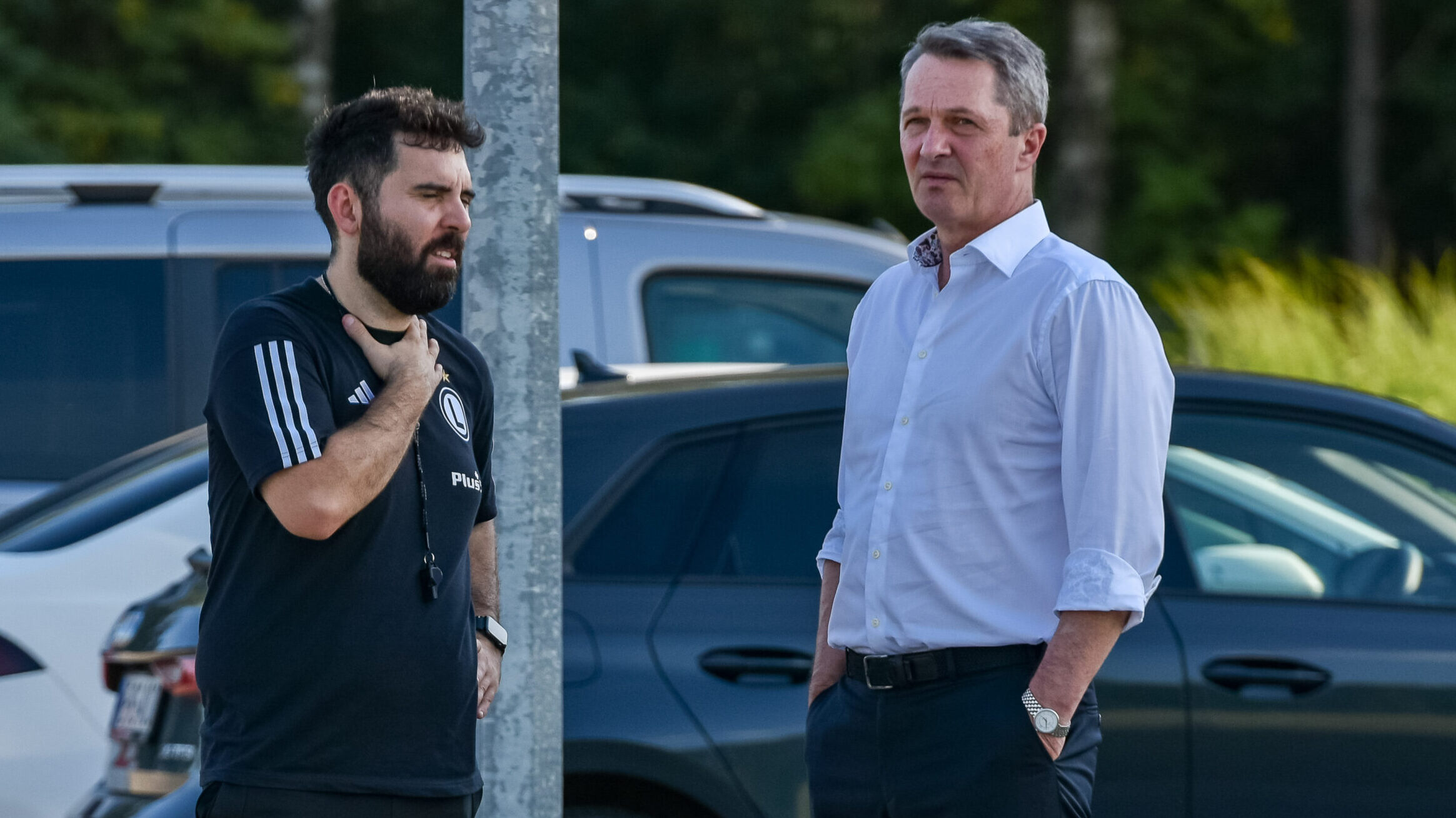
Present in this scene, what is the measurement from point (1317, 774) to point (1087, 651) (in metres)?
1.38

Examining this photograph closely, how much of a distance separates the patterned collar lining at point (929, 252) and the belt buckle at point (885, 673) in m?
0.64

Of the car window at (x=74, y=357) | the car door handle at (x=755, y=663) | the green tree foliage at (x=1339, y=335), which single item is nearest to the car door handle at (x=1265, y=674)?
the car door handle at (x=755, y=663)

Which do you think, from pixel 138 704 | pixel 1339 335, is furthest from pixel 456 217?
pixel 1339 335

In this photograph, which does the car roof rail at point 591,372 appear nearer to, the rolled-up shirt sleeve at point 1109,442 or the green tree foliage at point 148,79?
the rolled-up shirt sleeve at point 1109,442

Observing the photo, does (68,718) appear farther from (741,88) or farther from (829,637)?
(741,88)

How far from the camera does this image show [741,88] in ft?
76.2

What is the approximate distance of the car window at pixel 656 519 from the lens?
12.2 ft

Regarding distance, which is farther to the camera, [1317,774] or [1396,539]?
[1396,539]

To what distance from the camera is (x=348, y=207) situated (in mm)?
2535

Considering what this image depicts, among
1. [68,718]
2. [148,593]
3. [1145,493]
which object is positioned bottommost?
[68,718]

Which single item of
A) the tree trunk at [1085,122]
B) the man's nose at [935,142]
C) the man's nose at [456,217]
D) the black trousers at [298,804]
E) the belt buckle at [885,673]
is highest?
the tree trunk at [1085,122]

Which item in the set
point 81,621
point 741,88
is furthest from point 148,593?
point 741,88

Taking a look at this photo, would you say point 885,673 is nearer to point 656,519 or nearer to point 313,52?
point 656,519

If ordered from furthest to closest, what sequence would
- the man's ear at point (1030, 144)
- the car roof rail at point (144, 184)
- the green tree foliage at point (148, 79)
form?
the green tree foliage at point (148, 79), the car roof rail at point (144, 184), the man's ear at point (1030, 144)
